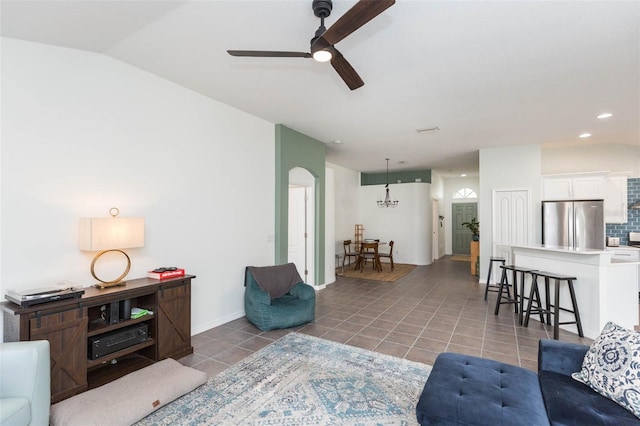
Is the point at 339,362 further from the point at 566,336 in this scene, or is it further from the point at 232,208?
the point at 566,336

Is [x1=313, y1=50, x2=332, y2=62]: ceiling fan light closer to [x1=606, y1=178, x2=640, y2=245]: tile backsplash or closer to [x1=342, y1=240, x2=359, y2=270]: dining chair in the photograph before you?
[x1=342, y1=240, x2=359, y2=270]: dining chair

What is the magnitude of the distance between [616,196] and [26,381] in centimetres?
883

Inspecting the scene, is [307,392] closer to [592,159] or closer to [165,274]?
[165,274]

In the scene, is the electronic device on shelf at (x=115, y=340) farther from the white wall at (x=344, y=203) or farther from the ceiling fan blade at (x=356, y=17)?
the white wall at (x=344, y=203)

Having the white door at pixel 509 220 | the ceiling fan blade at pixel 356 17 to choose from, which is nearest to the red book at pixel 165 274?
the ceiling fan blade at pixel 356 17

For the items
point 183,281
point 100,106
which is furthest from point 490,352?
point 100,106

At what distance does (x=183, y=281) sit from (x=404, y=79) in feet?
11.0

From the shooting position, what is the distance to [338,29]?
6.06 feet

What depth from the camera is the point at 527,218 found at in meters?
6.29

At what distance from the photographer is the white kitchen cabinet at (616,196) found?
5.96 m

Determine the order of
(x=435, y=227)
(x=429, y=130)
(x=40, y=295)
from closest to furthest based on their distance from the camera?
1. (x=40, y=295)
2. (x=429, y=130)
3. (x=435, y=227)

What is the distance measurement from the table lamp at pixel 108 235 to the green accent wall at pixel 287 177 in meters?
2.46

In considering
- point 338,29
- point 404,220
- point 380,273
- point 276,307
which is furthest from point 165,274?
point 404,220

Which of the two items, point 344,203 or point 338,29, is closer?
point 338,29
